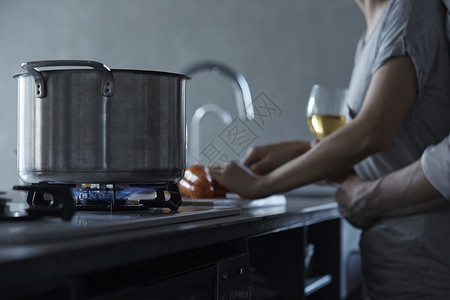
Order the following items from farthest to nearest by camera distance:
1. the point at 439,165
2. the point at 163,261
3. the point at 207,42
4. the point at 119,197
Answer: the point at 207,42, the point at 439,165, the point at 119,197, the point at 163,261

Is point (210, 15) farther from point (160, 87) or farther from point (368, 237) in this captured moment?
point (160, 87)

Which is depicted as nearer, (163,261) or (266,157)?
(163,261)

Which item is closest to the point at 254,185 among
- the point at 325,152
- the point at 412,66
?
the point at 325,152

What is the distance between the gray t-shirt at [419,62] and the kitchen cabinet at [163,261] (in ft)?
0.94

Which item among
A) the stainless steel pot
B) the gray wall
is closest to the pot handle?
the stainless steel pot

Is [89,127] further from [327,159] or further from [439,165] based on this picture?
[439,165]

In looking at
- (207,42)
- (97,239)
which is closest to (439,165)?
(97,239)

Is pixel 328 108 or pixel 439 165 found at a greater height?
pixel 328 108

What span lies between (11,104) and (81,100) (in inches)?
166

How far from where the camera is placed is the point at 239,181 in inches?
52.9

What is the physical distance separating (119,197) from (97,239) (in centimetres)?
32

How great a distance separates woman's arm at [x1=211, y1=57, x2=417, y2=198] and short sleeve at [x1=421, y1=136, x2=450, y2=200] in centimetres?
10

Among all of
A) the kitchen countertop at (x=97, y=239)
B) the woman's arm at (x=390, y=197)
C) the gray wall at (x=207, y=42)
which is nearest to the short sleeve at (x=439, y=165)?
the woman's arm at (x=390, y=197)

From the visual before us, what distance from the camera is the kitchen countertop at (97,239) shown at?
0.50m
